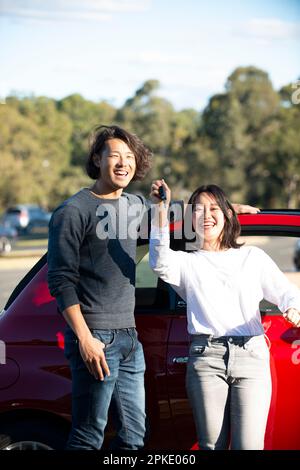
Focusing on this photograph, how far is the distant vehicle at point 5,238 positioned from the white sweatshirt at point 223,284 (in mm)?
28804

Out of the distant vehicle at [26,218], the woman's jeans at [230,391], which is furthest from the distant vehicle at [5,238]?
the woman's jeans at [230,391]

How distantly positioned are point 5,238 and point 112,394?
97.2ft

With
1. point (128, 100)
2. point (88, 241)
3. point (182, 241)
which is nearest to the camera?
point (88, 241)

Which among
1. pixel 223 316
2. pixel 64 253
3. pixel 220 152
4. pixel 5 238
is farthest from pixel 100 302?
pixel 220 152

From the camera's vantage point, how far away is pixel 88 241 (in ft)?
11.5

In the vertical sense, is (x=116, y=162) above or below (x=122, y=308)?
above

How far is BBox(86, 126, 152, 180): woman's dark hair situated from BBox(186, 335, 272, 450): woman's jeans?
2.78 ft

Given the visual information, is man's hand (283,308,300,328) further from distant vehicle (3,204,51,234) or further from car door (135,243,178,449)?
distant vehicle (3,204,51,234)

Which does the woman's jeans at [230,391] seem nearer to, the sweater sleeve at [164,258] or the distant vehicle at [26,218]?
the sweater sleeve at [164,258]

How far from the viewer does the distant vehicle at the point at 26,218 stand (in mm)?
51006

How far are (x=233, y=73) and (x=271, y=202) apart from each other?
18155mm

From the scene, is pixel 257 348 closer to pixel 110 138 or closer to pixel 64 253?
pixel 64 253

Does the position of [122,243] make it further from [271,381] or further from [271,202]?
[271,202]
